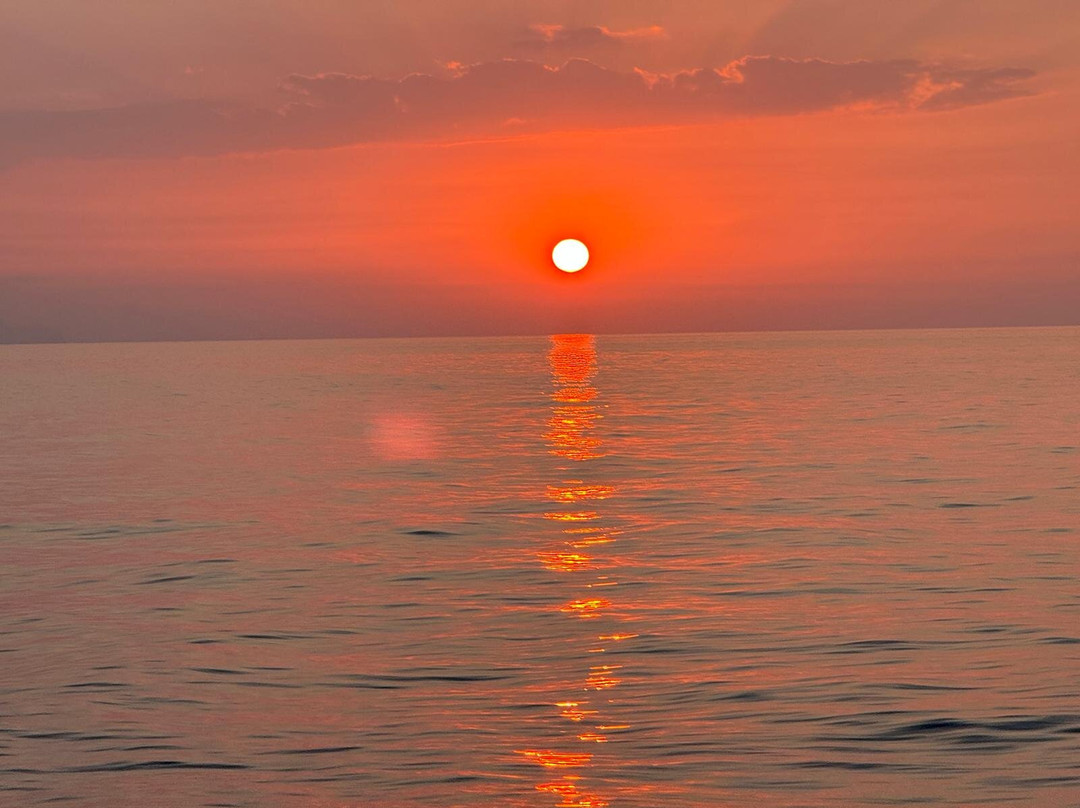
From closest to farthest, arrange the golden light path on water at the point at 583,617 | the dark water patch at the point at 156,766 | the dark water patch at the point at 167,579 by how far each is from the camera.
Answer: the golden light path on water at the point at 583,617, the dark water patch at the point at 156,766, the dark water patch at the point at 167,579

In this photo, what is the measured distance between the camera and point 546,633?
59.2 ft

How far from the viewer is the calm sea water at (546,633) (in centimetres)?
1214

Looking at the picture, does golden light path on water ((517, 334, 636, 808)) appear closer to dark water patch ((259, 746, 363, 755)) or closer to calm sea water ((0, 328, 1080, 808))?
calm sea water ((0, 328, 1080, 808))

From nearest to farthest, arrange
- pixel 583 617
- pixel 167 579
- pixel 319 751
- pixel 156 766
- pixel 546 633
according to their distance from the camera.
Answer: pixel 156 766
pixel 319 751
pixel 546 633
pixel 583 617
pixel 167 579

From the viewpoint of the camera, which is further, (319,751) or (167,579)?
(167,579)

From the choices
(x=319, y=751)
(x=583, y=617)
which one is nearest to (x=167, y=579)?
(x=583, y=617)

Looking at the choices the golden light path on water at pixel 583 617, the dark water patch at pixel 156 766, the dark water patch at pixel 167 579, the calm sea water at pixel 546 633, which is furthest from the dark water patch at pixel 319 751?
the dark water patch at pixel 167 579

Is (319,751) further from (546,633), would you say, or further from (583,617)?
(583,617)

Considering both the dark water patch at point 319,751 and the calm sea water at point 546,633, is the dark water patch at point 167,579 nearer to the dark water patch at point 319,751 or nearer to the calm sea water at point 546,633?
the calm sea water at point 546,633

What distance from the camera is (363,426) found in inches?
2672

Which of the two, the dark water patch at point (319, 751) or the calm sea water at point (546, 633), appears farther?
the dark water patch at point (319, 751)

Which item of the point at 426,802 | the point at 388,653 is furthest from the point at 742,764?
the point at 388,653

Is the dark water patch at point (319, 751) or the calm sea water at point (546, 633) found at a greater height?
the calm sea water at point (546, 633)

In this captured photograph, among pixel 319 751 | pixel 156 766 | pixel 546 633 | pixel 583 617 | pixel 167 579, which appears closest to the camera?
pixel 156 766
